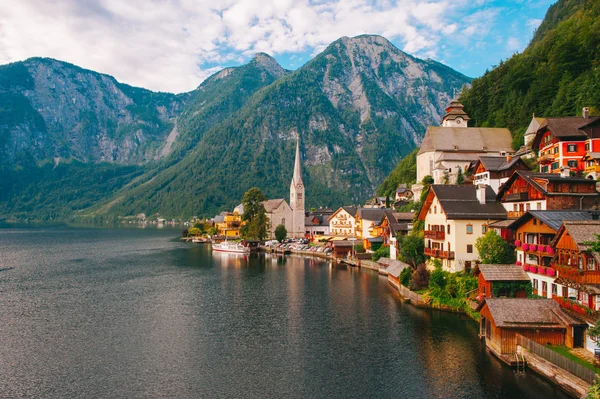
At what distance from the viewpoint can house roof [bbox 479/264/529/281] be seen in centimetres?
3728

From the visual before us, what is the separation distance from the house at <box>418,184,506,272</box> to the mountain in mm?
34703

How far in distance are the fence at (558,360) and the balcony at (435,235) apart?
777 inches

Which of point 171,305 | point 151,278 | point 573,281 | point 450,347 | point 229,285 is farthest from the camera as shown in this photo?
point 151,278

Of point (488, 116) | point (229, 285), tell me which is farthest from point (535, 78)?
point (229, 285)

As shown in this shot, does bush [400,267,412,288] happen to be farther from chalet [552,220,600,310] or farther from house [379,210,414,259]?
chalet [552,220,600,310]

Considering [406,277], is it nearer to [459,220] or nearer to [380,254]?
[459,220]

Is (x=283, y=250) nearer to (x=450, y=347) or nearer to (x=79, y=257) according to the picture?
(x=79, y=257)

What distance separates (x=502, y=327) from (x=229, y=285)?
1662 inches

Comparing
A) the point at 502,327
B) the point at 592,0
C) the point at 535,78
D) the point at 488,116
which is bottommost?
the point at 502,327

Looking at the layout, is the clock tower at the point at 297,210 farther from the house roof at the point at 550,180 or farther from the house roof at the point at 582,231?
the house roof at the point at 582,231

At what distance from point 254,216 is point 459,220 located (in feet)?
289

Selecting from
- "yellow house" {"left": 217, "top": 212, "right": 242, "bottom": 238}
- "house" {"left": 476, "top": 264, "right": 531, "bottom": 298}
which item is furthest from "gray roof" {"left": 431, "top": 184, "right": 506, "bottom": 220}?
"yellow house" {"left": 217, "top": 212, "right": 242, "bottom": 238}

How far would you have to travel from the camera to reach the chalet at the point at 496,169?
178ft

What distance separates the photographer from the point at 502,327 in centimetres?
3023
